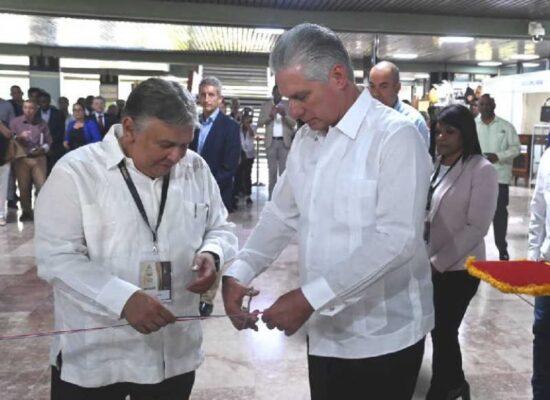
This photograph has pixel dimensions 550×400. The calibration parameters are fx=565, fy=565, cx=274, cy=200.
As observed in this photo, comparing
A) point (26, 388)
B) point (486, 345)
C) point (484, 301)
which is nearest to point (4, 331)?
point (26, 388)

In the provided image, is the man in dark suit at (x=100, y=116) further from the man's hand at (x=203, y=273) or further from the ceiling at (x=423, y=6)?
the man's hand at (x=203, y=273)

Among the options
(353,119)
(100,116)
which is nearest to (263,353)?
(353,119)

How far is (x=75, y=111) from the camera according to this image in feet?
27.0

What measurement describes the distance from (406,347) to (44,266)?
3.28 feet

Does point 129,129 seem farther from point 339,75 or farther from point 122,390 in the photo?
point 122,390

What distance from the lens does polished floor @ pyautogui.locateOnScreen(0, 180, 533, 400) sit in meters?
3.04

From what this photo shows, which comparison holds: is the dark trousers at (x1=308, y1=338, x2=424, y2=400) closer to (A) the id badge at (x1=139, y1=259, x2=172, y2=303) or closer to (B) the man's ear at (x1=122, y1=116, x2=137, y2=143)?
(A) the id badge at (x1=139, y1=259, x2=172, y2=303)

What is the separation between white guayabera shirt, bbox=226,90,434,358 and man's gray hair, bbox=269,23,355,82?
0.47 ft

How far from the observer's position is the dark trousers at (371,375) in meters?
1.50

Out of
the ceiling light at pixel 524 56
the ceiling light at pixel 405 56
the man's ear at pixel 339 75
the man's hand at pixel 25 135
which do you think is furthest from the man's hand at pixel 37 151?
the ceiling light at pixel 524 56

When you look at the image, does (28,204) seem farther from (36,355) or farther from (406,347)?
(406,347)

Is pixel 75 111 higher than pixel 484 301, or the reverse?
pixel 75 111

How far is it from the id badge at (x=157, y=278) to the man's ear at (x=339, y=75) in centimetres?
70

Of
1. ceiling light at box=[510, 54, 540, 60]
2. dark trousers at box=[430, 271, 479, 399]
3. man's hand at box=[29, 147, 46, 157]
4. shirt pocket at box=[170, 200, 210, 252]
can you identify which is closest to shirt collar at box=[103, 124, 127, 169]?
shirt pocket at box=[170, 200, 210, 252]
